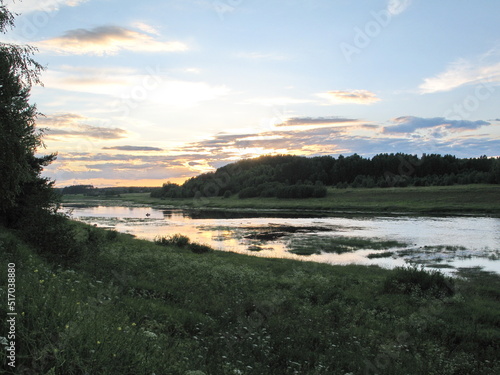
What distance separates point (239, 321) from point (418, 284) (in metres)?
9.74

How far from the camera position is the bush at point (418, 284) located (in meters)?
16.0

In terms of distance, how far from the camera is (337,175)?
173 m

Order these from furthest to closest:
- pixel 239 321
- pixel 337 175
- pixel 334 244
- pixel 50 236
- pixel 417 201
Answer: pixel 337 175, pixel 417 201, pixel 334 244, pixel 50 236, pixel 239 321

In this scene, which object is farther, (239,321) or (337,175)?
(337,175)

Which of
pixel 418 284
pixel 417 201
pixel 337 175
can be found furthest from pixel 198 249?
pixel 337 175

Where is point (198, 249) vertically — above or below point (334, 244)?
above

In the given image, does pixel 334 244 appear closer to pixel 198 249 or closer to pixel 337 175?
pixel 198 249

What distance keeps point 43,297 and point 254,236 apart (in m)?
42.7

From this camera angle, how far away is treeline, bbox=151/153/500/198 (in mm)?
135875

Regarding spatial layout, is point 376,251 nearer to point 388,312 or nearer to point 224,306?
point 388,312

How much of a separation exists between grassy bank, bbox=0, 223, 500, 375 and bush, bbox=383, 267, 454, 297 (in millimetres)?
53

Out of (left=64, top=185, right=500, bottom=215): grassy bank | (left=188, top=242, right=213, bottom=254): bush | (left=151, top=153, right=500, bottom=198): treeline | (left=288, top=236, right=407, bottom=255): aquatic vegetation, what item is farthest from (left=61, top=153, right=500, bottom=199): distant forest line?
(left=188, top=242, right=213, bottom=254): bush

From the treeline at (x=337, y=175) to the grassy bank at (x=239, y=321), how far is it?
379 ft

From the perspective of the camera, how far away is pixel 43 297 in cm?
552
